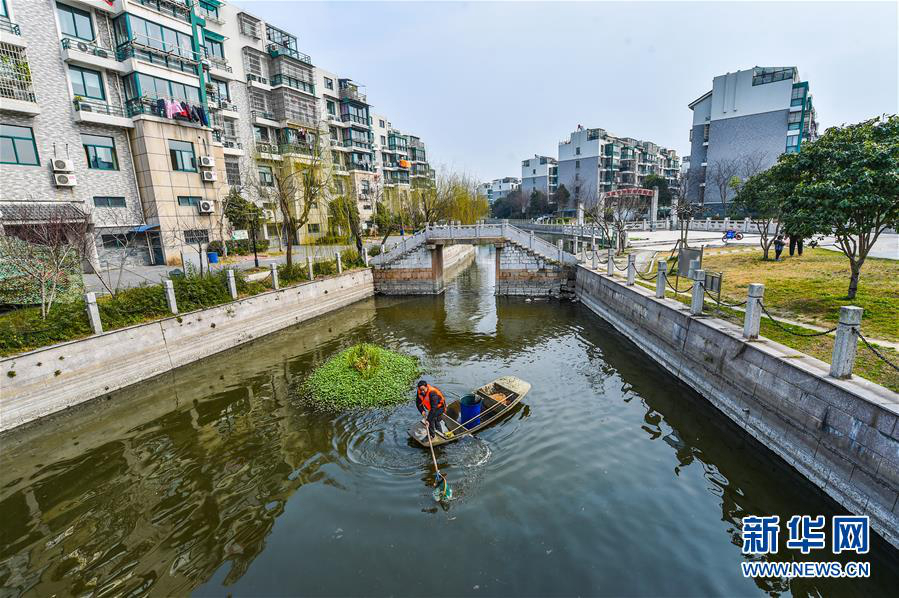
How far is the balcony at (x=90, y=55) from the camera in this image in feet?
73.0

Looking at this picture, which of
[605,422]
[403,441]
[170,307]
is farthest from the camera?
[170,307]

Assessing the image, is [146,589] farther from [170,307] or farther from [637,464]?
[170,307]

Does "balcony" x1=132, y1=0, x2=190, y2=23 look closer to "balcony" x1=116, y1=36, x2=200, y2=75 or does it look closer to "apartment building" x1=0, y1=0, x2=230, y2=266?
"apartment building" x1=0, y1=0, x2=230, y2=266

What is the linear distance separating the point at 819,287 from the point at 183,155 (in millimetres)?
35302

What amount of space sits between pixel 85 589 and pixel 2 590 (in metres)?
1.33

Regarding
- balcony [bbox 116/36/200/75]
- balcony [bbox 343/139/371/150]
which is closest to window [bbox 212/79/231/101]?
balcony [bbox 116/36/200/75]

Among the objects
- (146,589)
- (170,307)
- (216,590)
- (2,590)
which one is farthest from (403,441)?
(170,307)

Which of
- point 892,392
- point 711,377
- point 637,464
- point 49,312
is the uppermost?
point 49,312

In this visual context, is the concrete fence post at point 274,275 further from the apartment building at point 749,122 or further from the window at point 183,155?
the apartment building at point 749,122

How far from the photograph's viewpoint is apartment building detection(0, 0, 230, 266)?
67.3ft

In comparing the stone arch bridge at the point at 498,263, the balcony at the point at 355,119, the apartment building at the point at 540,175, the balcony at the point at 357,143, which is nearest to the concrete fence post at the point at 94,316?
the stone arch bridge at the point at 498,263

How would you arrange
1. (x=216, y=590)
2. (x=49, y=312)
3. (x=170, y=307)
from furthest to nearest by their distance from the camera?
(x=170, y=307)
(x=49, y=312)
(x=216, y=590)

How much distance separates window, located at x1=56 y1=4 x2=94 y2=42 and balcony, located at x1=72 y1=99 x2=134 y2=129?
3809 mm

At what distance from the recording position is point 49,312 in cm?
1242
